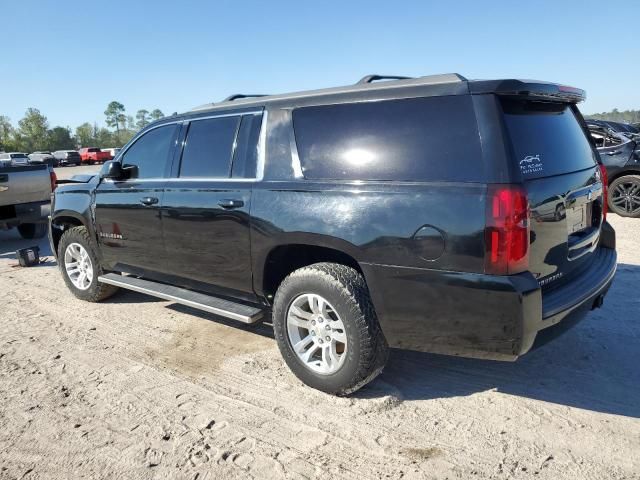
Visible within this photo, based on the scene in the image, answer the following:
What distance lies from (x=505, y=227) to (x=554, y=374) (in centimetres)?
152

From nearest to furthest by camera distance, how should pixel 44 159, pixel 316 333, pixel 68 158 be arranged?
pixel 316 333
pixel 44 159
pixel 68 158

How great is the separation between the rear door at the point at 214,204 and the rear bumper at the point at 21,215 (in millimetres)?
5627

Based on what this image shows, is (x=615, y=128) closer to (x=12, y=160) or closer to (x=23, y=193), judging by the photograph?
(x=23, y=193)

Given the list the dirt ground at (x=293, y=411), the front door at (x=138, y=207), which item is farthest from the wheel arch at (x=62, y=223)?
the dirt ground at (x=293, y=411)

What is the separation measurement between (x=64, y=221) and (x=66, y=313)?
1.12 metres

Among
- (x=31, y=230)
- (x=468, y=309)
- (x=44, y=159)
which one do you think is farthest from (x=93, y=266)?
(x=44, y=159)

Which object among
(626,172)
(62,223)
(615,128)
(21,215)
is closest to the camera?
(62,223)

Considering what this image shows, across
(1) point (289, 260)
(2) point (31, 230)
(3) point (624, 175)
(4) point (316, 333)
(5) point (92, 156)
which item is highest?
(5) point (92, 156)

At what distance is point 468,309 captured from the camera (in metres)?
2.64

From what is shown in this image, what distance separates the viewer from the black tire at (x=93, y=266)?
520 cm

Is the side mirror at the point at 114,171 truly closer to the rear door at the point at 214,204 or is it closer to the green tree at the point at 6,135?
the rear door at the point at 214,204

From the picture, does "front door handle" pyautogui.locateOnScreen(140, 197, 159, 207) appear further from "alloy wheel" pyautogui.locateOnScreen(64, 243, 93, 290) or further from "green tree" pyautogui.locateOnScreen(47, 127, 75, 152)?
"green tree" pyautogui.locateOnScreen(47, 127, 75, 152)

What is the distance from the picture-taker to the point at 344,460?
→ 259 cm

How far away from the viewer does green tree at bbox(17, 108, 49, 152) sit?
9125cm
